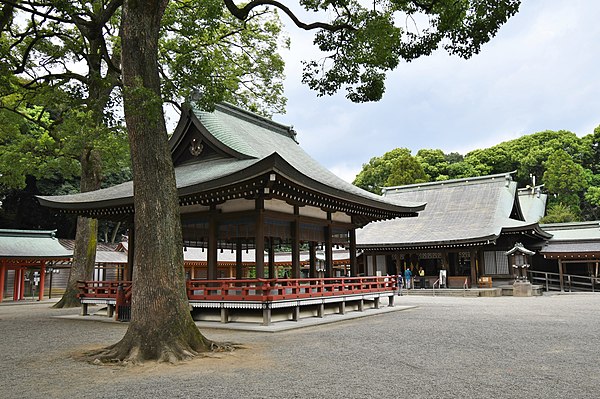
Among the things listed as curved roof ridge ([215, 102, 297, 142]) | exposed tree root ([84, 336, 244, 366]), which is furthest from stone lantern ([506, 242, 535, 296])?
exposed tree root ([84, 336, 244, 366])

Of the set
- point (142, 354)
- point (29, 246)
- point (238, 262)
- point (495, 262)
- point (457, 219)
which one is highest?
point (457, 219)

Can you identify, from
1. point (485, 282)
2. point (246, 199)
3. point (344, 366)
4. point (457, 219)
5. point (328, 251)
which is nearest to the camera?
point (344, 366)

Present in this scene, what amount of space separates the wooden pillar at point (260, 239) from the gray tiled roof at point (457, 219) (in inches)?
662

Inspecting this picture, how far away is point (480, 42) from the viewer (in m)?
9.25

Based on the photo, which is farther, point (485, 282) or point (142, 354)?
point (485, 282)

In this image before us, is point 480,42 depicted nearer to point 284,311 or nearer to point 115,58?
point 284,311

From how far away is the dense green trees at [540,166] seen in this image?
44.7 metres

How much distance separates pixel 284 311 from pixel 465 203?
72.7 ft

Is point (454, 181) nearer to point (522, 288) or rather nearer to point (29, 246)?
point (522, 288)

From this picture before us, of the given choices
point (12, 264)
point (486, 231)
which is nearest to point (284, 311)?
point (486, 231)

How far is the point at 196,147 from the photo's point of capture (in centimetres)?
1566

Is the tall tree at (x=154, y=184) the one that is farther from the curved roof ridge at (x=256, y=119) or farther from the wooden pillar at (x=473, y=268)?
the wooden pillar at (x=473, y=268)

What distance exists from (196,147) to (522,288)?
727 inches

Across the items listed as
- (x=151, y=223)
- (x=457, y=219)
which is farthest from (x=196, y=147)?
(x=457, y=219)
